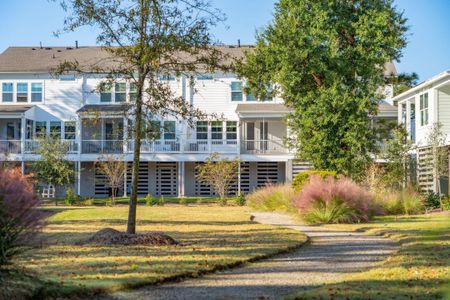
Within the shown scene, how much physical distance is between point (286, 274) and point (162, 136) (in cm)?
2914

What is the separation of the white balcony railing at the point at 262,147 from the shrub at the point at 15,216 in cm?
3188

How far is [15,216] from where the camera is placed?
7.12 metres

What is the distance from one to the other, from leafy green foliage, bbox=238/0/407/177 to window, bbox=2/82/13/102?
19607 millimetres

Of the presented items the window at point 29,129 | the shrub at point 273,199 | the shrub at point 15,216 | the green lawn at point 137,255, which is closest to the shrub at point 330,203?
the green lawn at point 137,255

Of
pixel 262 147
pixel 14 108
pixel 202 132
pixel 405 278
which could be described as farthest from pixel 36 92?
pixel 405 278

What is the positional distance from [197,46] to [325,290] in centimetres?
780

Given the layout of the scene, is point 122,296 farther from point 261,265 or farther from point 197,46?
point 197,46

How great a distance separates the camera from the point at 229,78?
133ft

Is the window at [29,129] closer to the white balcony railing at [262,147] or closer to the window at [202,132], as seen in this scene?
the window at [202,132]

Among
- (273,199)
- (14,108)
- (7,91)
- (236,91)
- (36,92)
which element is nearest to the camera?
(273,199)

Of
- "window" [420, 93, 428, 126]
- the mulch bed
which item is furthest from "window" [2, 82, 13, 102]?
the mulch bed

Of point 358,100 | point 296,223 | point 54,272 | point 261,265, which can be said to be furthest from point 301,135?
point 54,272

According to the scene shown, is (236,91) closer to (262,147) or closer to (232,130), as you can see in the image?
(232,130)

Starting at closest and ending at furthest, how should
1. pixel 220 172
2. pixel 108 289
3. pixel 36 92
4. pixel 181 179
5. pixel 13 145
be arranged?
pixel 108 289 → pixel 220 172 → pixel 181 179 → pixel 13 145 → pixel 36 92
